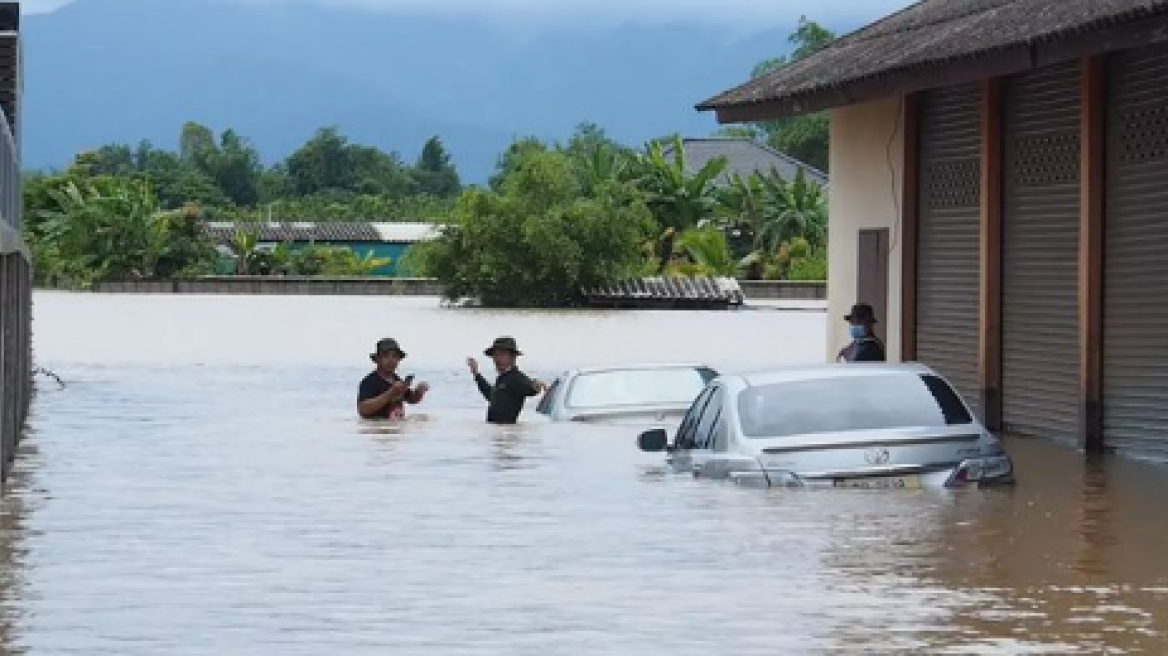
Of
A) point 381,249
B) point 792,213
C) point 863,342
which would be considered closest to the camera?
point 863,342

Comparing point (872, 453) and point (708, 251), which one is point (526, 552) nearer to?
point (872, 453)

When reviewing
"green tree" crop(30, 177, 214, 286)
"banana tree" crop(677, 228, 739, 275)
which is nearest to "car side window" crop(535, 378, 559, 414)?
"banana tree" crop(677, 228, 739, 275)

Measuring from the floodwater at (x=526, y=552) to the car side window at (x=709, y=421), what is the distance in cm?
44

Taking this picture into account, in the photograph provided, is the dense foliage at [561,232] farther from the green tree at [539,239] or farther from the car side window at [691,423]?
the car side window at [691,423]

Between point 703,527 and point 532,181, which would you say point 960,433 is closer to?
point 703,527

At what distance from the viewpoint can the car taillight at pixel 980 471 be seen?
19.4 meters

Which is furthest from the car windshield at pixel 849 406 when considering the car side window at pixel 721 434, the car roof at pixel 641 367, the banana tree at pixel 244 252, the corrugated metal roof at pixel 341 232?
the corrugated metal roof at pixel 341 232

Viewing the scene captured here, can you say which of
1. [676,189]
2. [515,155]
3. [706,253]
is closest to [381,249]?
[515,155]

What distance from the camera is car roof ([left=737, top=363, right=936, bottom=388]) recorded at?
65.4 ft

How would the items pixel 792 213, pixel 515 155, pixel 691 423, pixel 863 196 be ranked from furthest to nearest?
pixel 515 155 → pixel 792 213 → pixel 863 196 → pixel 691 423

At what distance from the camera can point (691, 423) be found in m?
21.6

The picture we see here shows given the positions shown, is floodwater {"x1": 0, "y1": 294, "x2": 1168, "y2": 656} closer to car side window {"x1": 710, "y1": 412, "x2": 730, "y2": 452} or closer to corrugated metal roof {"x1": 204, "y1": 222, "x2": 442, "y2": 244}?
car side window {"x1": 710, "y1": 412, "x2": 730, "y2": 452}

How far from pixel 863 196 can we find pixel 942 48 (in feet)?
24.5

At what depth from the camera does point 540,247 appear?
96.9 m
